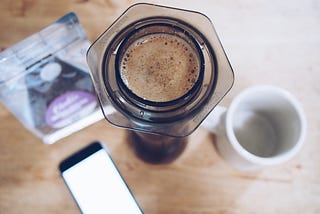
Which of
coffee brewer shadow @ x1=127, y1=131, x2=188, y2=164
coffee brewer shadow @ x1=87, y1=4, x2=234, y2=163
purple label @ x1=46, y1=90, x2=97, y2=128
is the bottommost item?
coffee brewer shadow @ x1=127, y1=131, x2=188, y2=164

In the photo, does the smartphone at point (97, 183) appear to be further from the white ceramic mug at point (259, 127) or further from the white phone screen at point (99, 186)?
the white ceramic mug at point (259, 127)

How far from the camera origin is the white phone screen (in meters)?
0.47

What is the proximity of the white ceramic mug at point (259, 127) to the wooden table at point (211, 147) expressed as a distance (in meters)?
0.03

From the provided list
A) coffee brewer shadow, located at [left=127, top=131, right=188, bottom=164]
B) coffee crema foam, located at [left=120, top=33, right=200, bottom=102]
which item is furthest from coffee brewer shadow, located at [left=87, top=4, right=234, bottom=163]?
coffee brewer shadow, located at [left=127, top=131, right=188, bottom=164]

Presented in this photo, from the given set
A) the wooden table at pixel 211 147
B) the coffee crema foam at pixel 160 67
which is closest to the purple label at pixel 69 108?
the wooden table at pixel 211 147

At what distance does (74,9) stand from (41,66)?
0.08 m

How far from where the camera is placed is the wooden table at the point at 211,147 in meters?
0.49

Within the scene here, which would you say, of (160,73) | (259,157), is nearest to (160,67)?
(160,73)

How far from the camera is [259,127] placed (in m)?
0.50

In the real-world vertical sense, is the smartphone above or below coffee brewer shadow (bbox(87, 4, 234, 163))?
below

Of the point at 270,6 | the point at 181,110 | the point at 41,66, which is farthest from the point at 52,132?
the point at 270,6

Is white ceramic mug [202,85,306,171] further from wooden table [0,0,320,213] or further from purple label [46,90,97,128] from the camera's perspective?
purple label [46,90,97,128]

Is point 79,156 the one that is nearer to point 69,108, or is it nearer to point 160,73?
point 69,108

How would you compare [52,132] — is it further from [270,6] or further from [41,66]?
[270,6]
